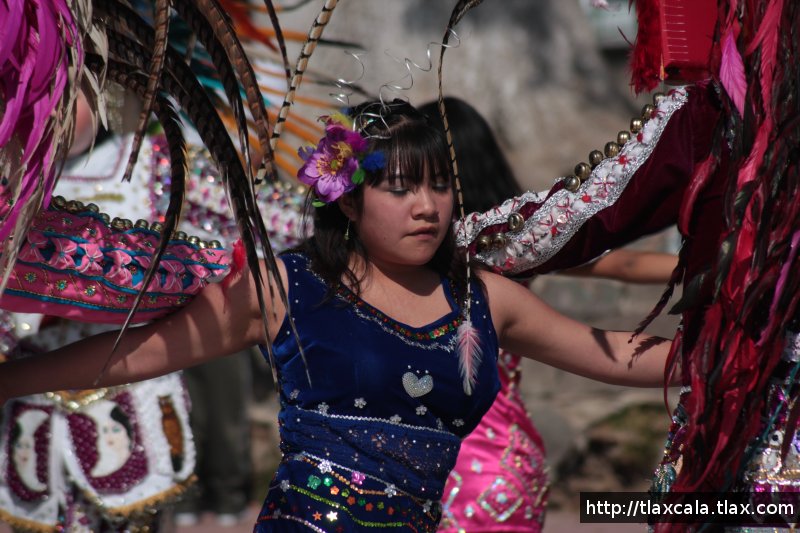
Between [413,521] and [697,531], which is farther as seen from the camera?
[413,521]

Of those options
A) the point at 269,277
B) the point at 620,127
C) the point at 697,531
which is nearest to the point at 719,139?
the point at 697,531

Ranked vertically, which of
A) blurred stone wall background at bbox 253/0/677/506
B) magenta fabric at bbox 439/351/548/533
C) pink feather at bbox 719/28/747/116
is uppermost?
blurred stone wall background at bbox 253/0/677/506

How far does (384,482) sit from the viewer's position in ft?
7.83

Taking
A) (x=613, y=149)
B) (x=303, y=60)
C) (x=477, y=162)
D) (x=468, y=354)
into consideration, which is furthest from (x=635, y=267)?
(x=303, y=60)

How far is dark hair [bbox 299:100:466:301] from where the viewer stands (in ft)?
8.04

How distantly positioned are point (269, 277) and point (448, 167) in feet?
1.45

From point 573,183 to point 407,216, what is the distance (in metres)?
0.38

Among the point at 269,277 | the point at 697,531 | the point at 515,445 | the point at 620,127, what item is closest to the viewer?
the point at 697,531

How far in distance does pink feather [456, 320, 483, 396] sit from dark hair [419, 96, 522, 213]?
1131mm

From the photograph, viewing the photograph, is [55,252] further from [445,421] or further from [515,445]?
[515,445]

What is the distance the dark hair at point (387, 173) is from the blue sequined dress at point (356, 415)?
86 mm

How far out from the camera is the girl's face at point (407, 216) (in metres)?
2.42

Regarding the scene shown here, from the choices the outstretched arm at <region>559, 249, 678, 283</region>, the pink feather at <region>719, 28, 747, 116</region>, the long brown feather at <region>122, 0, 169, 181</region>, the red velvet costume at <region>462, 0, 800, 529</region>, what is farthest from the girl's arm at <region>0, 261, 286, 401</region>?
the outstretched arm at <region>559, 249, 678, 283</region>

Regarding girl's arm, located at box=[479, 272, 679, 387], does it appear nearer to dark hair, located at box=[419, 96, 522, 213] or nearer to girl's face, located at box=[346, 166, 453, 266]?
girl's face, located at box=[346, 166, 453, 266]
